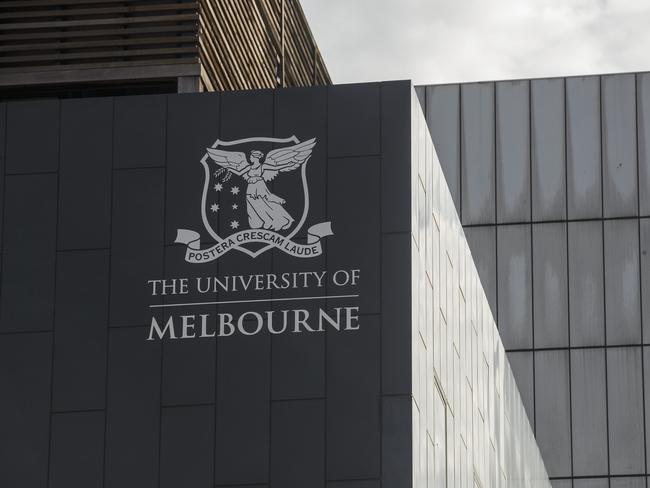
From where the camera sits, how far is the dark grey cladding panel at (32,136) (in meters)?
27.1

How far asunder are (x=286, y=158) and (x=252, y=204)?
81cm

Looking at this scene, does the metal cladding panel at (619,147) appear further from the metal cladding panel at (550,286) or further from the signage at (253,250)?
the signage at (253,250)

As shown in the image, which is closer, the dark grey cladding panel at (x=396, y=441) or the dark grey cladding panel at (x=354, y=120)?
the dark grey cladding panel at (x=396, y=441)

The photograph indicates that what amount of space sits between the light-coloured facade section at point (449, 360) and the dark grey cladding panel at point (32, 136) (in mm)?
5072

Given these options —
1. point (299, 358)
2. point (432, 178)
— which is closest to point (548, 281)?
point (432, 178)

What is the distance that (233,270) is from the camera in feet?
85.0

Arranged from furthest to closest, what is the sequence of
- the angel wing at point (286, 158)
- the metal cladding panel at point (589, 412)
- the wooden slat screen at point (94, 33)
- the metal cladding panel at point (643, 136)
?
the metal cladding panel at point (643, 136) → the metal cladding panel at point (589, 412) → the wooden slat screen at point (94, 33) → the angel wing at point (286, 158)

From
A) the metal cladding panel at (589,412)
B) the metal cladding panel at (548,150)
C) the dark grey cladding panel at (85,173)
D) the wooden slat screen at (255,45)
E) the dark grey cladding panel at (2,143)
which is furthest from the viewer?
the metal cladding panel at (548,150)

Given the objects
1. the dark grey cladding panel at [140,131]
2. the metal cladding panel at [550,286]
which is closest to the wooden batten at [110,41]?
the dark grey cladding panel at [140,131]

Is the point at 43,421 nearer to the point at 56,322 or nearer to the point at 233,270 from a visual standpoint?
the point at 56,322

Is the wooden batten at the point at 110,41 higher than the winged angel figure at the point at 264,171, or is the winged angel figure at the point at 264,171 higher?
the wooden batten at the point at 110,41

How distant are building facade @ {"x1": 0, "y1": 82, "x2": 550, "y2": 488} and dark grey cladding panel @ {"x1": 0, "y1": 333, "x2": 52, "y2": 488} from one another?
0.03 metres

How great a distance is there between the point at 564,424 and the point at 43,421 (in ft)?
84.1

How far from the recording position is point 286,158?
26312 mm
